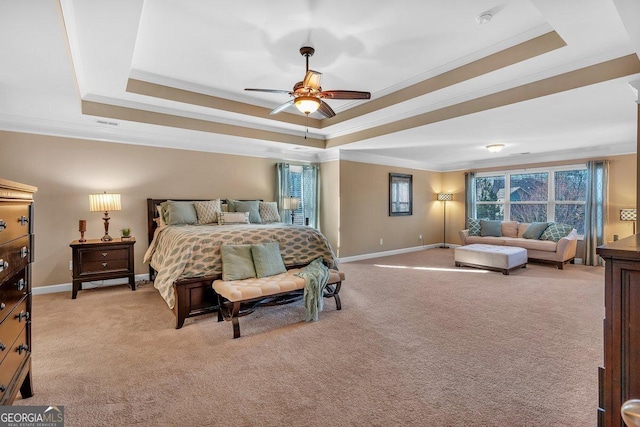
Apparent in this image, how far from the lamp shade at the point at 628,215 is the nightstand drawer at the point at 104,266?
28.4 ft

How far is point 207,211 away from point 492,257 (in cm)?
509

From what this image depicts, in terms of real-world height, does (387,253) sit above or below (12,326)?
below

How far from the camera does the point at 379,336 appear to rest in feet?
9.45

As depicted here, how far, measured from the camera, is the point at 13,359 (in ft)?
5.30

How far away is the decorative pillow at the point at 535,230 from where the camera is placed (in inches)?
256

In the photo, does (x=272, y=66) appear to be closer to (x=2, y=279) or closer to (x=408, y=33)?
(x=408, y=33)

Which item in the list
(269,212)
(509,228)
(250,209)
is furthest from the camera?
(509,228)

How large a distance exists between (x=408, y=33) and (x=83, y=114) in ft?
13.2

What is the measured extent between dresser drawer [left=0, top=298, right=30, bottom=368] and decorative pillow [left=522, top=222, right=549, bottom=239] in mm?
7885

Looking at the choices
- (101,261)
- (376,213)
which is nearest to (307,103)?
(101,261)

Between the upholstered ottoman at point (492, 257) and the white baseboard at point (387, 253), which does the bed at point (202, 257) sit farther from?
the upholstered ottoman at point (492, 257)

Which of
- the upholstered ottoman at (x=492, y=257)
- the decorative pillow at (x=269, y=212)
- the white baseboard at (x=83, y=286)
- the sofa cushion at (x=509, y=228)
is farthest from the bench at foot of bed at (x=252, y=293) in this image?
the sofa cushion at (x=509, y=228)

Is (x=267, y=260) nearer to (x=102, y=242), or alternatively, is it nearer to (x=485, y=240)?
(x=102, y=242)

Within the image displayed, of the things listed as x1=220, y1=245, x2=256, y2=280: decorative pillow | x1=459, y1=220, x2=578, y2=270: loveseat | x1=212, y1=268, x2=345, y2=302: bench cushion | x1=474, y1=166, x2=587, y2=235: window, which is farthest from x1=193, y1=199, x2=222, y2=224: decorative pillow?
x1=474, y1=166, x2=587, y2=235: window
